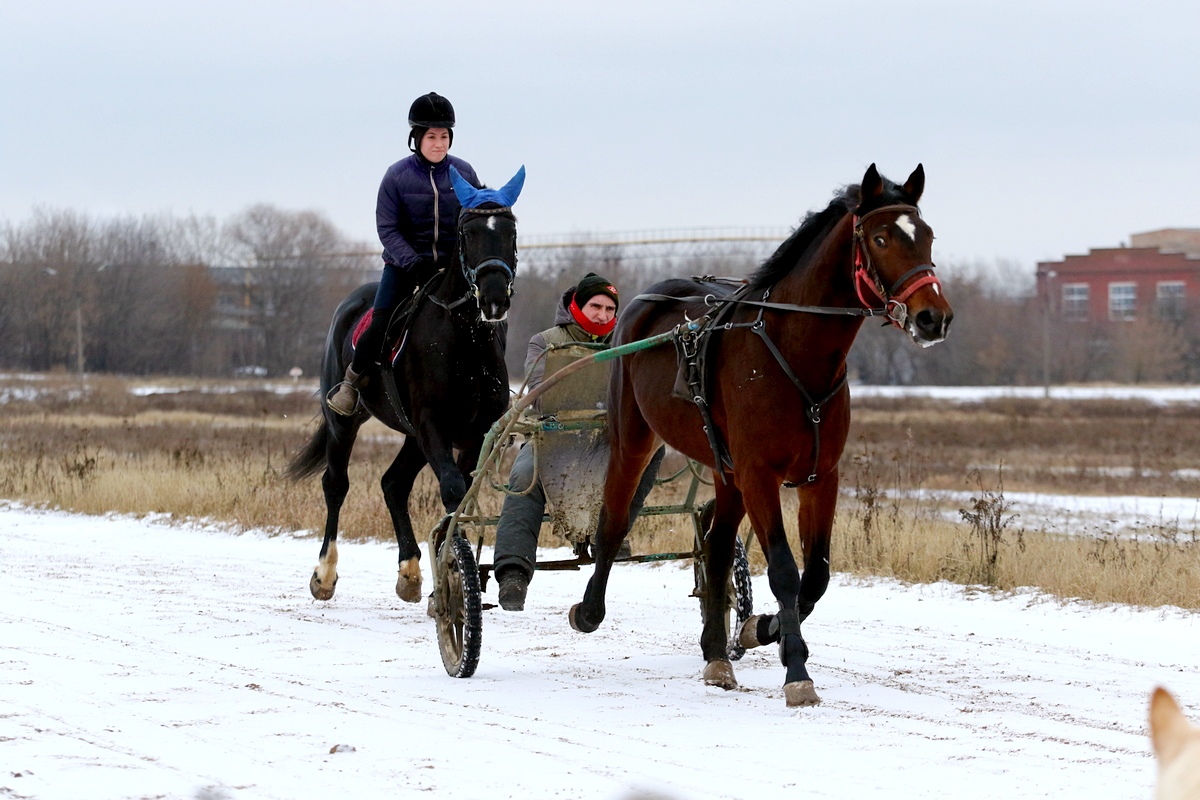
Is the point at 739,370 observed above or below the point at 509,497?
above

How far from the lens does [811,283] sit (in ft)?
21.5

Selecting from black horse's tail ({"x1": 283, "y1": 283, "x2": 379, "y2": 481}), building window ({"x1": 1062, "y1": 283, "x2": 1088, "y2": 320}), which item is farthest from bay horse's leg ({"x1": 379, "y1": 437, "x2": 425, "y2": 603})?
building window ({"x1": 1062, "y1": 283, "x2": 1088, "y2": 320})

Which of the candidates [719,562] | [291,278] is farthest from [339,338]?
[291,278]

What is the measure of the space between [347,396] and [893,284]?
4.64 metres

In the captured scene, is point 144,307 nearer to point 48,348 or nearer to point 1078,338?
point 48,348

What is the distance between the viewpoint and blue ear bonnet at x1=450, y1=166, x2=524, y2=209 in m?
7.92

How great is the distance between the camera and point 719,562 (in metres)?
7.40

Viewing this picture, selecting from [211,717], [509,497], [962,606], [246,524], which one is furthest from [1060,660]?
[246,524]

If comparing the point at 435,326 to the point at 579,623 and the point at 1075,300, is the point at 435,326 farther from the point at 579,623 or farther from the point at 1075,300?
the point at 1075,300

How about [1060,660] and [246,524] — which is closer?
[1060,660]

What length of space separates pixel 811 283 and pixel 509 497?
217 cm

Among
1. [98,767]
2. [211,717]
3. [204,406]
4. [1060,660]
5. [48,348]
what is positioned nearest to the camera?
[98,767]

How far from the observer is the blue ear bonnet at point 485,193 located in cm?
792

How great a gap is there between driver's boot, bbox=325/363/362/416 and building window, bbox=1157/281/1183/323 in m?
83.4
